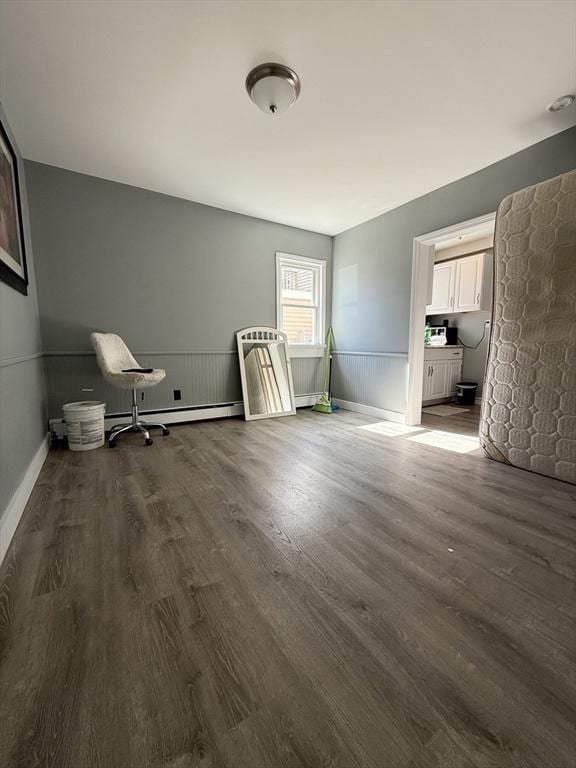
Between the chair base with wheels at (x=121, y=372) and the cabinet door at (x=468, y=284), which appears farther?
the cabinet door at (x=468, y=284)

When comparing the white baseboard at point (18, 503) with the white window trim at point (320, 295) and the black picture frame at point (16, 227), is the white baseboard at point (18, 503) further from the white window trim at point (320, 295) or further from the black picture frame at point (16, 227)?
the white window trim at point (320, 295)

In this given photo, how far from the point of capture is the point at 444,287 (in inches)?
199

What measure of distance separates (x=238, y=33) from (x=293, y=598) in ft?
8.56

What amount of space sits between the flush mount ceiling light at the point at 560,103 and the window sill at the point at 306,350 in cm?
314

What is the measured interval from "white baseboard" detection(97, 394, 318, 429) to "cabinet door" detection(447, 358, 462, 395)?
131 inches

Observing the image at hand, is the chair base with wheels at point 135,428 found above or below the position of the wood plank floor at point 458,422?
above

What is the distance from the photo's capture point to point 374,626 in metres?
1.01

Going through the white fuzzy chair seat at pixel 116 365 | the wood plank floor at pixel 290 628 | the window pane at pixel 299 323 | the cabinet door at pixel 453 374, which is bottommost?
the wood plank floor at pixel 290 628

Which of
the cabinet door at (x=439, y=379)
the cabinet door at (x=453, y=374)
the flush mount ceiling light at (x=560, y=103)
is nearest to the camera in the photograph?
the flush mount ceiling light at (x=560, y=103)

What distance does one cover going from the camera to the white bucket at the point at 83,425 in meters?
2.64

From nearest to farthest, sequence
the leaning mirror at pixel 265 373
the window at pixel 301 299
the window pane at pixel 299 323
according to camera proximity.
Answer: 1. the leaning mirror at pixel 265 373
2. the window at pixel 301 299
3. the window pane at pixel 299 323

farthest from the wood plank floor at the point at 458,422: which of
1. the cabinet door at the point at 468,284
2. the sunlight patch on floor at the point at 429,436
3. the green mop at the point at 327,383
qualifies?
the cabinet door at the point at 468,284

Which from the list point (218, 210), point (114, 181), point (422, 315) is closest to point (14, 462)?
point (114, 181)

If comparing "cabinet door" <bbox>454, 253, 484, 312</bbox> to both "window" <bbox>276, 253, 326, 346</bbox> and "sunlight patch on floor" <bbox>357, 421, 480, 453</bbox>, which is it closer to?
"window" <bbox>276, 253, 326, 346</bbox>
